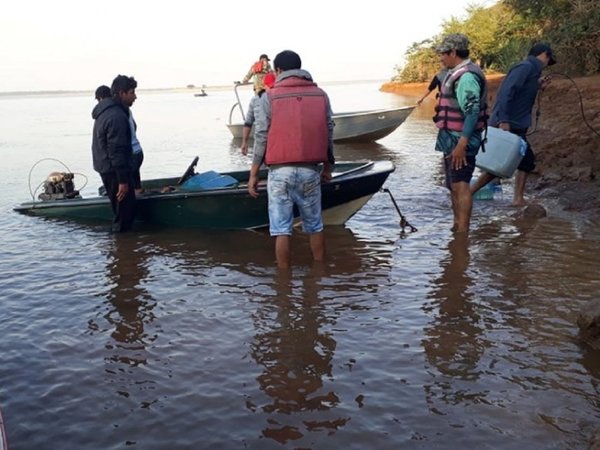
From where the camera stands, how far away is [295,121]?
17.3 ft

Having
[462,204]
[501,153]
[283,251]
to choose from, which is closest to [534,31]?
[501,153]

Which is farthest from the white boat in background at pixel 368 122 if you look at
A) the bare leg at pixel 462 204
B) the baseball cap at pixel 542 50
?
the bare leg at pixel 462 204

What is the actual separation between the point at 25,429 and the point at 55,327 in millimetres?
1489

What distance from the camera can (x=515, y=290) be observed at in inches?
200

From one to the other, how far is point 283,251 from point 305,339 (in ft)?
4.86

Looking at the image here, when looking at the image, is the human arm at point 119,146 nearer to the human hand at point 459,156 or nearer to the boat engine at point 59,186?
the boat engine at point 59,186

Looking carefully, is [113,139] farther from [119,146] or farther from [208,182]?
[208,182]

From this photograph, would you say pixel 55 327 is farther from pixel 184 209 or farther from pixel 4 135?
pixel 4 135

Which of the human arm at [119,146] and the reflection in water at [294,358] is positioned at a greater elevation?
the human arm at [119,146]

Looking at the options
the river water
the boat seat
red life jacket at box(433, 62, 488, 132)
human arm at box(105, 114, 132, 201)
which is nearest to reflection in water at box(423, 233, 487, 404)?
the river water

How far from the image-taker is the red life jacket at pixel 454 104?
20.0 feet

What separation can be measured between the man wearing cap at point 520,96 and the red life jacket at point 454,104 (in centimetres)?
130

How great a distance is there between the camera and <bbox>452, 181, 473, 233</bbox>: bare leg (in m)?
Answer: 6.48

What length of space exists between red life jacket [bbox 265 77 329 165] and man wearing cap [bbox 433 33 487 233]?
58.2 inches
